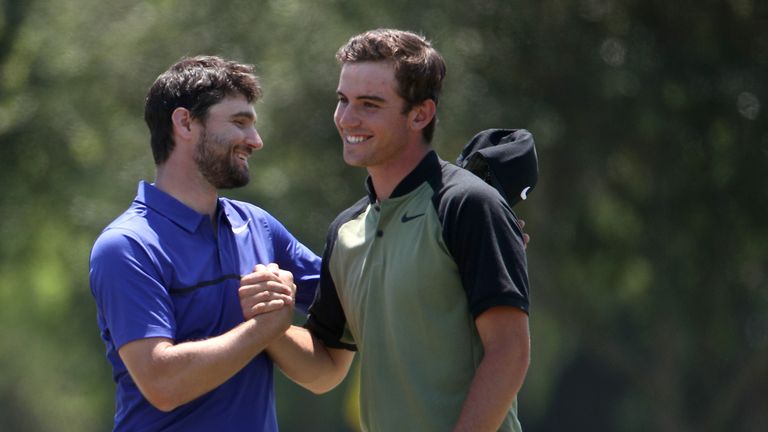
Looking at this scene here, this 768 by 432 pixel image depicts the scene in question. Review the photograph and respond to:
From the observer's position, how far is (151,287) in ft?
14.4

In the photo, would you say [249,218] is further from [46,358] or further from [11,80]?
[46,358]

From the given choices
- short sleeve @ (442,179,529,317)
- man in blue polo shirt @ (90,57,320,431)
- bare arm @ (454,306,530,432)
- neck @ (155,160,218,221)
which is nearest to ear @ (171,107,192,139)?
man in blue polo shirt @ (90,57,320,431)

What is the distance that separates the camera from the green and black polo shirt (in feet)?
13.3

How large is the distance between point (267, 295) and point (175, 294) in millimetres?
324

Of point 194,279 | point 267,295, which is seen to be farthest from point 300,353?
point 194,279

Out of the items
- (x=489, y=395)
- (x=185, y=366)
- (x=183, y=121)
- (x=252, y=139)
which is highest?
(x=183, y=121)

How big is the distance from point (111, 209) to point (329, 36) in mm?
3944

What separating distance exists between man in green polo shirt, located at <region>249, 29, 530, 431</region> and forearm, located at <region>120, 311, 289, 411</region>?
1.47 feet

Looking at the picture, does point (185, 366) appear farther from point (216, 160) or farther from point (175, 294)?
point (216, 160)

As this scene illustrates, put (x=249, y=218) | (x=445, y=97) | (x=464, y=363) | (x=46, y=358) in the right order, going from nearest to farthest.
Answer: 1. (x=464, y=363)
2. (x=249, y=218)
3. (x=445, y=97)
4. (x=46, y=358)

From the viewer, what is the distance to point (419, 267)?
4.18 metres

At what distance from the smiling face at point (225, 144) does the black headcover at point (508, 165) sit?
81cm

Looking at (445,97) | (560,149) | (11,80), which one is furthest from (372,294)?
(11,80)

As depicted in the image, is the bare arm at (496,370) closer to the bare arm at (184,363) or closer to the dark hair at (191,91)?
the bare arm at (184,363)
